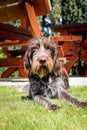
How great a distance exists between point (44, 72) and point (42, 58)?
0.79 feet

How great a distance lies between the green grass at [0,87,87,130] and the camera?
3287mm

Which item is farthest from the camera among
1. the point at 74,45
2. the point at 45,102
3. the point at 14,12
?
the point at 74,45

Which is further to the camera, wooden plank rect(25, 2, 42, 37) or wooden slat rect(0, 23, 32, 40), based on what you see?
wooden slat rect(0, 23, 32, 40)

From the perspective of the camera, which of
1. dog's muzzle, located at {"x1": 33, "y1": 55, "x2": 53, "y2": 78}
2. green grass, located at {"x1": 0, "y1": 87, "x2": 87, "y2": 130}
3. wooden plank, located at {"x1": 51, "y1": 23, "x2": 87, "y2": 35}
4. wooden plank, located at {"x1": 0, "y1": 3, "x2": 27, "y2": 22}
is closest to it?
green grass, located at {"x1": 0, "y1": 87, "x2": 87, "y2": 130}

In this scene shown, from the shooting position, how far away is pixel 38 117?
3818 mm

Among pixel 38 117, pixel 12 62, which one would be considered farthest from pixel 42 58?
pixel 12 62

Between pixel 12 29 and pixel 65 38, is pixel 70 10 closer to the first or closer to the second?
pixel 65 38

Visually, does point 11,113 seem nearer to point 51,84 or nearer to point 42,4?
point 51,84

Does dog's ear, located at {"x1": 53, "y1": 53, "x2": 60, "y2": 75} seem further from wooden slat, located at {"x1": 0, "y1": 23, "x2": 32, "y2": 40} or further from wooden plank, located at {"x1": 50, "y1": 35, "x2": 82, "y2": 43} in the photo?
wooden plank, located at {"x1": 50, "y1": 35, "x2": 82, "y2": 43}

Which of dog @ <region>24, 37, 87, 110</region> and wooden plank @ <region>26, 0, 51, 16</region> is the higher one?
wooden plank @ <region>26, 0, 51, 16</region>

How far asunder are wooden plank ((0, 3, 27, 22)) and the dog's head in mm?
2925

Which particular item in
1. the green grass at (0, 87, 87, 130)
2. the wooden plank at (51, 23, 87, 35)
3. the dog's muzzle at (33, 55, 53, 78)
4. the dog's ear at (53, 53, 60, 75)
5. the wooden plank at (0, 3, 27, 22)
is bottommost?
the wooden plank at (51, 23, 87, 35)

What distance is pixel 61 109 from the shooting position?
4.21 m

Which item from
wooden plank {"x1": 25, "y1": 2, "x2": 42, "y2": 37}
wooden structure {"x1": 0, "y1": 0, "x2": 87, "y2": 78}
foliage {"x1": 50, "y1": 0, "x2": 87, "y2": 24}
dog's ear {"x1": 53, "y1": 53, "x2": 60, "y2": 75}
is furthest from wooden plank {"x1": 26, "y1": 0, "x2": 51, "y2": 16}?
foliage {"x1": 50, "y1": 0, "x2": 87, "y2": 24}
